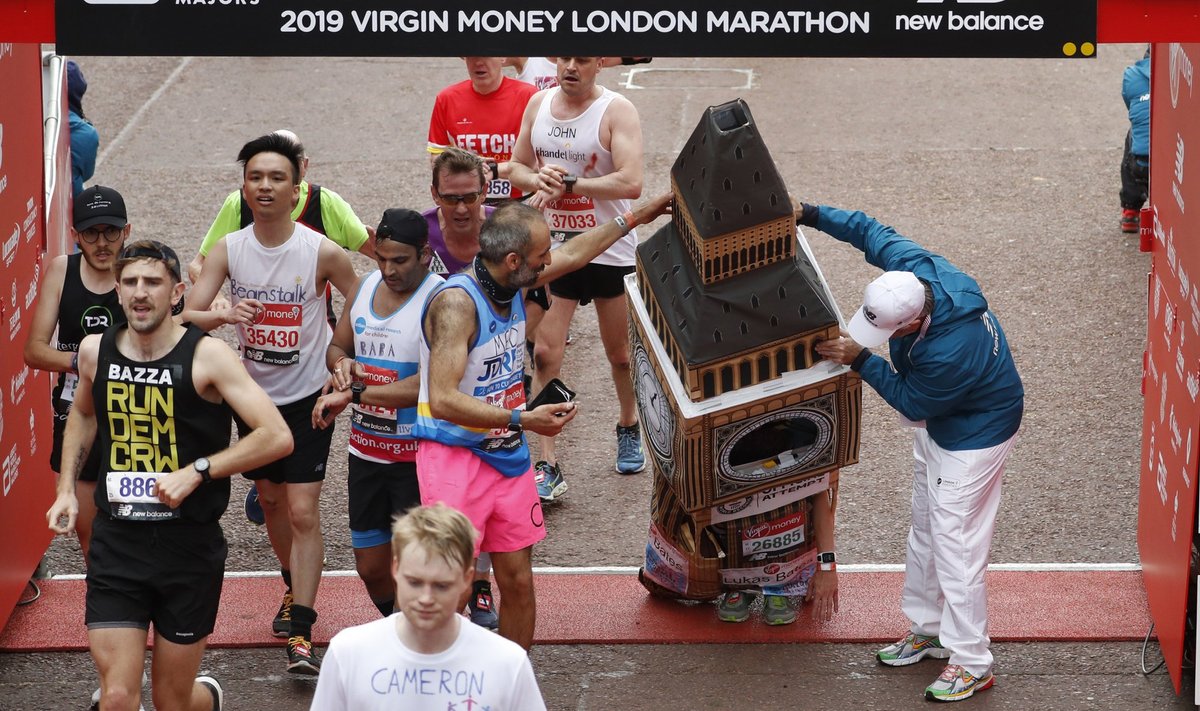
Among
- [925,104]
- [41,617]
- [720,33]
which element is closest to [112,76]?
[925,104]

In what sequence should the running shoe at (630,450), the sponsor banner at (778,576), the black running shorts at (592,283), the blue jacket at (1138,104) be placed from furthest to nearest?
the blue jacket at (1138,104)
the running shoe at (630,450)
the black running shorts at (592,283)
the sponsor banner at (778,576)

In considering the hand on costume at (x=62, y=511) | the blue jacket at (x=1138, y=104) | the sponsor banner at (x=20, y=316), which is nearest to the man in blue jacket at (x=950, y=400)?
the hand on costume at (x=62, y=511)

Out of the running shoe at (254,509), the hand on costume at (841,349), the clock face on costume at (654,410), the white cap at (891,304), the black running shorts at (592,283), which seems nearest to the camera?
the white cap at (891,304)

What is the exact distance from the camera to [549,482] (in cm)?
829

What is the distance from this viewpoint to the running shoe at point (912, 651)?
21.7ft

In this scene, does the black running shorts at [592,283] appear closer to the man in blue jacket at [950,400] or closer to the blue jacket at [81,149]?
the man in blue jacket at [950,400]

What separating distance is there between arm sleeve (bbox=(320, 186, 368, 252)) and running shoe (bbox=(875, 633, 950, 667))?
2998mm

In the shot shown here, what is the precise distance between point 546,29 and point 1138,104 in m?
7.35

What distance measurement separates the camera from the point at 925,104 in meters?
15.7

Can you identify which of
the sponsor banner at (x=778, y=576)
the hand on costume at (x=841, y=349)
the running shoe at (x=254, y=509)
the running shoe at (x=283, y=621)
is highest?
the hand on costume at (x=841, y=349)

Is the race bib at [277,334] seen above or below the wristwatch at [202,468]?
above

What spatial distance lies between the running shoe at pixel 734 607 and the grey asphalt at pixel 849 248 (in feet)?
0.75

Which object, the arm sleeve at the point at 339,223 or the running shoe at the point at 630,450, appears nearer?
the arm sleeve at the point at 339,223

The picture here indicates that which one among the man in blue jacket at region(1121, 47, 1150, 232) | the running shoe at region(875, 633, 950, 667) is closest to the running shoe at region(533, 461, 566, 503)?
the running shoe at region(875, 633, 950, 667)
